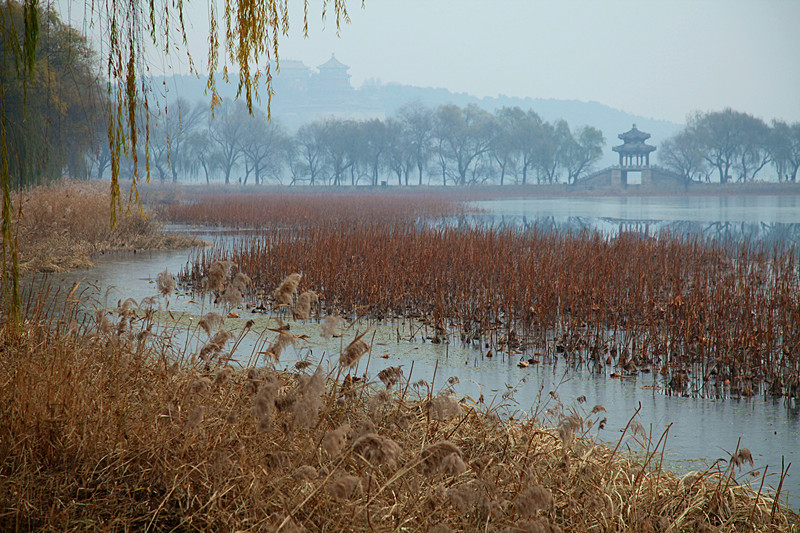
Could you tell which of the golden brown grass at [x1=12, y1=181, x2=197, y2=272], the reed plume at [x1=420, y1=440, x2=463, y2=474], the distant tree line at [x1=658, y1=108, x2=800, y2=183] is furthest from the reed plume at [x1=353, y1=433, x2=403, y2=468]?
the distant tree line at [x1=658, y1=108, x2=800, y2=183]

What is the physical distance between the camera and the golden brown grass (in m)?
12.0

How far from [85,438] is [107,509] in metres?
0.38

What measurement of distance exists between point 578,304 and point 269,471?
18.9ft

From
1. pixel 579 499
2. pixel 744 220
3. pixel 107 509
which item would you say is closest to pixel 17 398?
pixel 107 509

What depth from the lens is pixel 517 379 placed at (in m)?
6.23

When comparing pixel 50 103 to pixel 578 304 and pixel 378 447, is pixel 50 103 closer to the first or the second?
pixel 578 304

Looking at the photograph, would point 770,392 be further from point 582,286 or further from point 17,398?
point 17,398

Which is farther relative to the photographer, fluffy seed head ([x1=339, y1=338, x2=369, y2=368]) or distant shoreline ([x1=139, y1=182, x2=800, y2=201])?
distant shoreline ([x1=139, y1=182, x2=800, y2=201])

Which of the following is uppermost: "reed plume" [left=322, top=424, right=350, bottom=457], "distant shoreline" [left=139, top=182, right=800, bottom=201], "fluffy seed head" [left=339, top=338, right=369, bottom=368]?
"distant shoreline" [left=139, top=182, right=800, bottom=201]

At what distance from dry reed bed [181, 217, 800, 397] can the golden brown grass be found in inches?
96.7

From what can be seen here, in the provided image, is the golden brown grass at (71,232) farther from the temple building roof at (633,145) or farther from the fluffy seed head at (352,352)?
the temple building roof at (633,145)

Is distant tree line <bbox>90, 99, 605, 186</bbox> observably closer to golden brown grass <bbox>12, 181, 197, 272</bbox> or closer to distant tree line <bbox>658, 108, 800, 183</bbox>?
distant tree line <bbox>658, 108, 800, 183</bbox>

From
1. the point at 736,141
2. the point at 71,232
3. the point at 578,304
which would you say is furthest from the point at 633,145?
the point at 578,304

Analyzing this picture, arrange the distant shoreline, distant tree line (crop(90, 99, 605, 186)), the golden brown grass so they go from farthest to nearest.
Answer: distant tree line (crop(90, 99, 605, 186)) → the distant shoreline → the golden brown grass
